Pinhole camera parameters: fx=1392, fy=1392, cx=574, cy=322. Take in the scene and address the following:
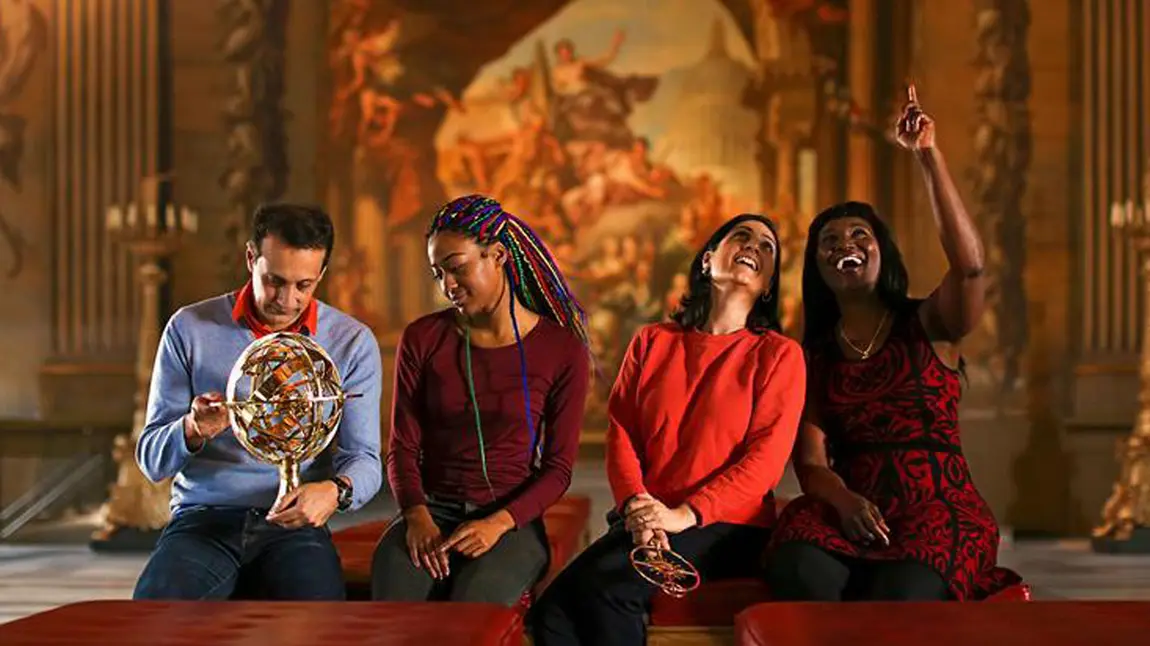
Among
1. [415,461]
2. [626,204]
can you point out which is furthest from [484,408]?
[626,204]

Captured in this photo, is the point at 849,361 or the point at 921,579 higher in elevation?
the point at 849,361

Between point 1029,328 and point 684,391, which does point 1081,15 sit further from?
point 684,391

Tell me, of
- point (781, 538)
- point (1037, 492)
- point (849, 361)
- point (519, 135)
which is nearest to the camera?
point (781, 538)

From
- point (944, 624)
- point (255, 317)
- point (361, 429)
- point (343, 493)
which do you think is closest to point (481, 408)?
point (361, 429)

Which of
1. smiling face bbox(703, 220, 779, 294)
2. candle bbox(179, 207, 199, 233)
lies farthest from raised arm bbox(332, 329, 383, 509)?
candle bbox(179, 207, 199, 233)

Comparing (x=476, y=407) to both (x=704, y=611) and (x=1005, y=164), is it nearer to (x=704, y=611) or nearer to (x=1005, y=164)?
(x=704, y=611)

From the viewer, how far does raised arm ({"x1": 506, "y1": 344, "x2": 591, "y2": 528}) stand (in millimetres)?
4297

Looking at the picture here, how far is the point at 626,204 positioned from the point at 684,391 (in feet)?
27.3

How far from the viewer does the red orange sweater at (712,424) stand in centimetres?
425

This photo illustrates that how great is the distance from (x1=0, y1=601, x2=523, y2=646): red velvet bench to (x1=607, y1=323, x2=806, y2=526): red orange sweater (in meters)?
0.99

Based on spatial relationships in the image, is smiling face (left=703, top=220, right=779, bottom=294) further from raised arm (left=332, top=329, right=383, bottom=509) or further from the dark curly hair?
raised arm (left=332, top=329, right=383, bottom=509)

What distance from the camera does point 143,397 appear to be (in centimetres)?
1038

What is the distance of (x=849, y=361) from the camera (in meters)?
4.39

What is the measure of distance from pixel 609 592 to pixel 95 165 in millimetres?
9341
